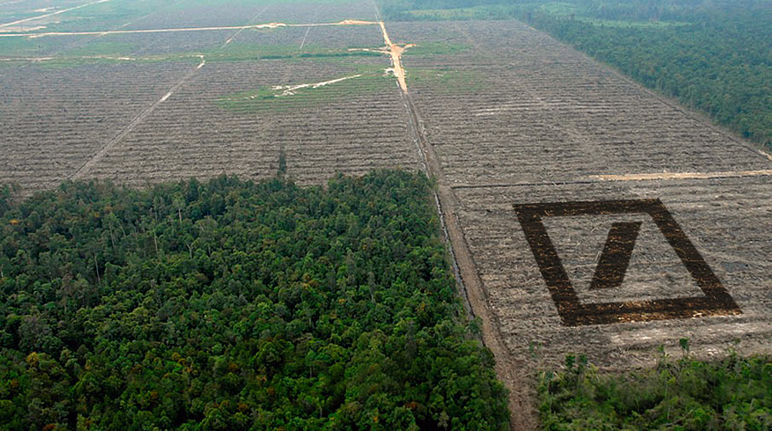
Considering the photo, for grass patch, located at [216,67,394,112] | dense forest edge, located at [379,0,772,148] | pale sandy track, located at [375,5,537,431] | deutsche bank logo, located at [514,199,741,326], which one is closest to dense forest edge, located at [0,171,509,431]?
pale sandy track, located at [375,5,537,431]

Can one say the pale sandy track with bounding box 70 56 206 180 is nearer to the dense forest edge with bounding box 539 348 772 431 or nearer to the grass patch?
the grass patch

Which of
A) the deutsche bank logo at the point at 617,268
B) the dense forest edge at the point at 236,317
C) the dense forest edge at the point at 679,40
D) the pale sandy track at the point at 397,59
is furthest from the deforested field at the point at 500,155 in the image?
the dense forest edge at the point at 236,317

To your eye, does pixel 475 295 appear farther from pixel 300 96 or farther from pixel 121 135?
pixel 300 96

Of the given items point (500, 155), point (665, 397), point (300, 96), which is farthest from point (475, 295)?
point (300, 96)

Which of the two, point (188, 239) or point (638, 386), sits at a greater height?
point (188, 239)

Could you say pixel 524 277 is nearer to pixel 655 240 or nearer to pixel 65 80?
pixel 655 240

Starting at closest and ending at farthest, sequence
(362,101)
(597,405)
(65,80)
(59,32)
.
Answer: (597,405), (362,101), (65,80), (59,32)

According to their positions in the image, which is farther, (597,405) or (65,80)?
(65,80)

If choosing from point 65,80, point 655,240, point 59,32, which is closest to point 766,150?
point 655,240
